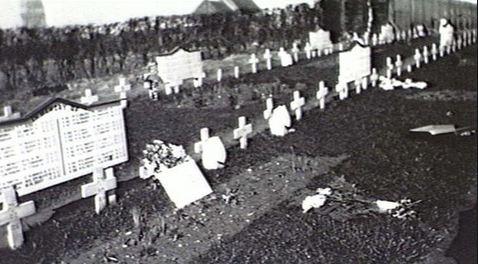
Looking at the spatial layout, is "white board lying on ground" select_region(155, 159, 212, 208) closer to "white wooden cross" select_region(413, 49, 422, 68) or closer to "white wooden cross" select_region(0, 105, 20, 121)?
"white wooden cross" select_region(0, 105, 20, 121)

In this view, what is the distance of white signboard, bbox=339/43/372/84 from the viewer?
1459mm

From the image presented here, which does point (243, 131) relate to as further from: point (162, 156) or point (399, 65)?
point (399, 65)

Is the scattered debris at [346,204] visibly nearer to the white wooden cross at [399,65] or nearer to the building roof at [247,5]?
the white wooden cross at [399,65]

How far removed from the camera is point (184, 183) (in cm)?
118

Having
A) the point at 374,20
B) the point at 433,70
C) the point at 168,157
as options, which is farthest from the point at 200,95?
the point at 433,70

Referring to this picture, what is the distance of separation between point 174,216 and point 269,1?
418mm

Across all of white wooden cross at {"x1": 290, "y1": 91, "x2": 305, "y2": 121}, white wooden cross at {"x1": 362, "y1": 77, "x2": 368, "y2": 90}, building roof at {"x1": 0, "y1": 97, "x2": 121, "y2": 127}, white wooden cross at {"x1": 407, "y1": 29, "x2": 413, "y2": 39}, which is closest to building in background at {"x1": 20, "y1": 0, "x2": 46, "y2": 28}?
building roof at {"x1": 0, "y1": 97, "x2": 121, "y2": 127}

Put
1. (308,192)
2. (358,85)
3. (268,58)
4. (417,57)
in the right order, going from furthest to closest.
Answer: (417,57) → (358,85) → (308,192) → (268,58)

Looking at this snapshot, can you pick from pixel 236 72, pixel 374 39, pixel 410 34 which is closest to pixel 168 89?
pixel 236 72

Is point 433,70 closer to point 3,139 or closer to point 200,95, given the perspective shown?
point 200,95

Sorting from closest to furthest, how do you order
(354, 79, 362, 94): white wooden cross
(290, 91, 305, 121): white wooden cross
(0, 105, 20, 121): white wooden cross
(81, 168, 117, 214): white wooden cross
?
(0, 105, 20, 121): white wooden cross
(81, 168, 117, 214): white wooden cross
(290, 91, 305, 121): white wooden cross
(354, 79, 362, 94): white wooden cross

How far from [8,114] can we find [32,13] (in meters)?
0.14

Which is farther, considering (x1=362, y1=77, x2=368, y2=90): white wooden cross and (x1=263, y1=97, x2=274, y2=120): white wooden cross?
(x1=362, y1=77, x2=368, y2=90): white wooden cross

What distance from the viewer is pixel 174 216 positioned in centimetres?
117
